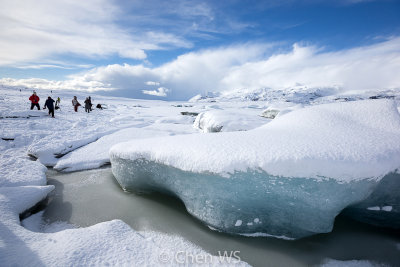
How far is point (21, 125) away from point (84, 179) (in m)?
6.35

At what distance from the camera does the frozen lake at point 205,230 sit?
7.90ft

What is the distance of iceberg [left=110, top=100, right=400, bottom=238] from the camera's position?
2.42 meters

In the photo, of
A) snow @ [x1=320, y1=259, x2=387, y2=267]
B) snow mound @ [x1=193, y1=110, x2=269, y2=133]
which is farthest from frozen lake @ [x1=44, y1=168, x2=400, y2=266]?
snow mound @ [x1=193, y1=110, x2=269, y2=133]

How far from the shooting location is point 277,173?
7.98ft

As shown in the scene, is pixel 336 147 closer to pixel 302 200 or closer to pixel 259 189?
pixel 302 200

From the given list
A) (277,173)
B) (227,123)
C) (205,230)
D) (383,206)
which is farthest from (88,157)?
(383,206)

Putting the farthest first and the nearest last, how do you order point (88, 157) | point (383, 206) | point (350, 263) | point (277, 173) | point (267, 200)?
point (88, 157)
point (383, 206)
point (267, 200)
point (277, 173)
point (350, 263)

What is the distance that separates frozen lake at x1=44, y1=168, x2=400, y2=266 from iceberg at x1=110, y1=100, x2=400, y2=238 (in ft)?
0.59

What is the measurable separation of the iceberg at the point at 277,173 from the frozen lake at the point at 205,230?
0.18 meters

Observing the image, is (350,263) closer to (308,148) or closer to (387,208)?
(387,208)

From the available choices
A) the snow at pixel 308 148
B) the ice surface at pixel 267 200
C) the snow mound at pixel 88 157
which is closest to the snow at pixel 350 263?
the ice surface at pixel 267 200

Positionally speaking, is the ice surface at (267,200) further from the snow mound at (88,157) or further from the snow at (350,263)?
the snow mound at (88,157)

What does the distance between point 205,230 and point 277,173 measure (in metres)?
1.29

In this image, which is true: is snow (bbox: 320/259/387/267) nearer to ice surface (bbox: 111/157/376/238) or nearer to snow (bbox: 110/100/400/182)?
ice surface (bbox: 111/157/376/238)
